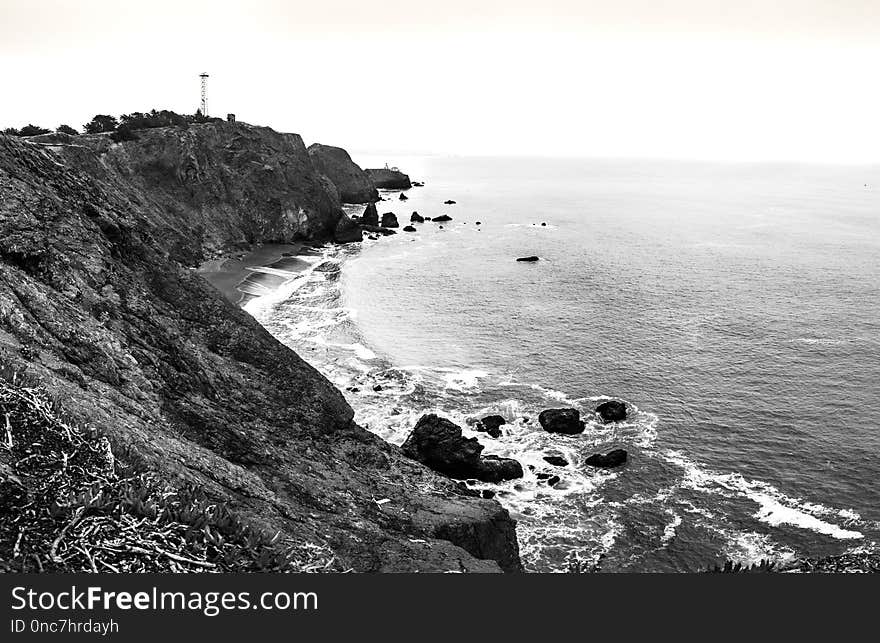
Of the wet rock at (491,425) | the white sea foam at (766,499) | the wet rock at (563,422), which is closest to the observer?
the white sea foam at (766,499)

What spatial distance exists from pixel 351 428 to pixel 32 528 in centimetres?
1310

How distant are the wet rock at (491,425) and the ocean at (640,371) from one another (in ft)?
1.76

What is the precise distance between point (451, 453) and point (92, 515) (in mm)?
23784

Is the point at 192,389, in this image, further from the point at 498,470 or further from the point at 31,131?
the point at 31,131

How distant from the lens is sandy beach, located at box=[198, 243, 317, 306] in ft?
208

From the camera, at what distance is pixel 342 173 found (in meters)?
139

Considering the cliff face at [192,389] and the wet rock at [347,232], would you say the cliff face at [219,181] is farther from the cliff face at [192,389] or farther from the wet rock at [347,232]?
the cliff face at [192,389]

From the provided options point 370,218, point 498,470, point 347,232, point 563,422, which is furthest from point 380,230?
point 498,470

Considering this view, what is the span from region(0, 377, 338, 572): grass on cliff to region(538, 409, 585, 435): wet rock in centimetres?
2730

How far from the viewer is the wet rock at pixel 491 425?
36062 millimetres

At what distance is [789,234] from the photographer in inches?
4242

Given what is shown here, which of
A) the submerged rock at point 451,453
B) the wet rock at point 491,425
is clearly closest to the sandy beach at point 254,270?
the wet rock at point 491,425

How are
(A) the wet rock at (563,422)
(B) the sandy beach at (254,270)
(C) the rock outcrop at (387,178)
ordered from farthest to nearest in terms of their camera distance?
(C) the rock outcrop at (387,178) → (B) the sandy beach at (254,270) → (A) the wet rock at (563,422)

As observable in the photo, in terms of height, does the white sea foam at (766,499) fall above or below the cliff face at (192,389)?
below
